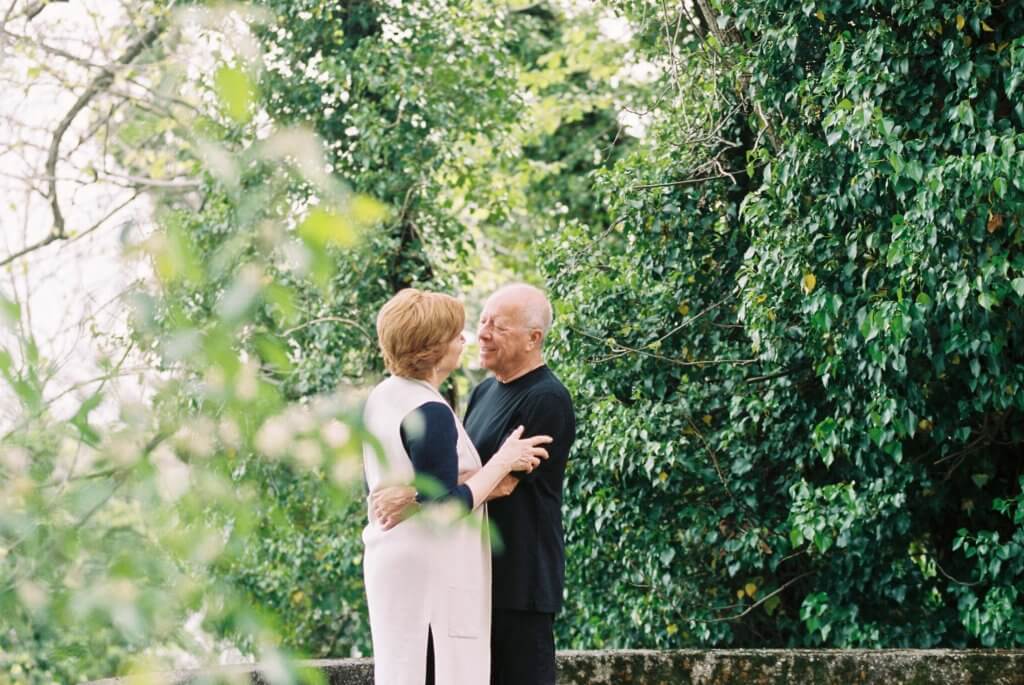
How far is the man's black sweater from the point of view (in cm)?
327

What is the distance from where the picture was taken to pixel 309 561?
8.90 m

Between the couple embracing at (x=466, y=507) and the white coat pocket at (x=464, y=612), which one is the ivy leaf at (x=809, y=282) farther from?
the white coat pocket at (x=464, y=612)

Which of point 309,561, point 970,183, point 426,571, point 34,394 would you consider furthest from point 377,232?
point 34,394

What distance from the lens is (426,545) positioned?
3.16 metres

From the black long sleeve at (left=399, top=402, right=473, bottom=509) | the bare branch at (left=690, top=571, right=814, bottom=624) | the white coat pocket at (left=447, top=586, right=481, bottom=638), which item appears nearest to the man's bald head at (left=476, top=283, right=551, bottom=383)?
the black long sleeve at (left=399, top=402, right=473, bottom=509)

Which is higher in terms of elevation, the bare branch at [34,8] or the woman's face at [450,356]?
the bare branch at [34,8]

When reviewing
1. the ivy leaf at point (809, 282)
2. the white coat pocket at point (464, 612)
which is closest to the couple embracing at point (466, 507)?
the white coat pocket at point (464, 612)

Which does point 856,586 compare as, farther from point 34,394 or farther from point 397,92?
point 34,394

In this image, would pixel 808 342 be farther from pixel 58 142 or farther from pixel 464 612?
pixel 58 142

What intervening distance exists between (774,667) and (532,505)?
197cm

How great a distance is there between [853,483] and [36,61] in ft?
20.0

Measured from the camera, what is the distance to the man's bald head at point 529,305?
345 centimetres

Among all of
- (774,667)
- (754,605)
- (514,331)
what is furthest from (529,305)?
(754,605)

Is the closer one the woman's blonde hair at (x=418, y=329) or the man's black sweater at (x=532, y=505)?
the woman's blonde hair at (x=418, y=329)
